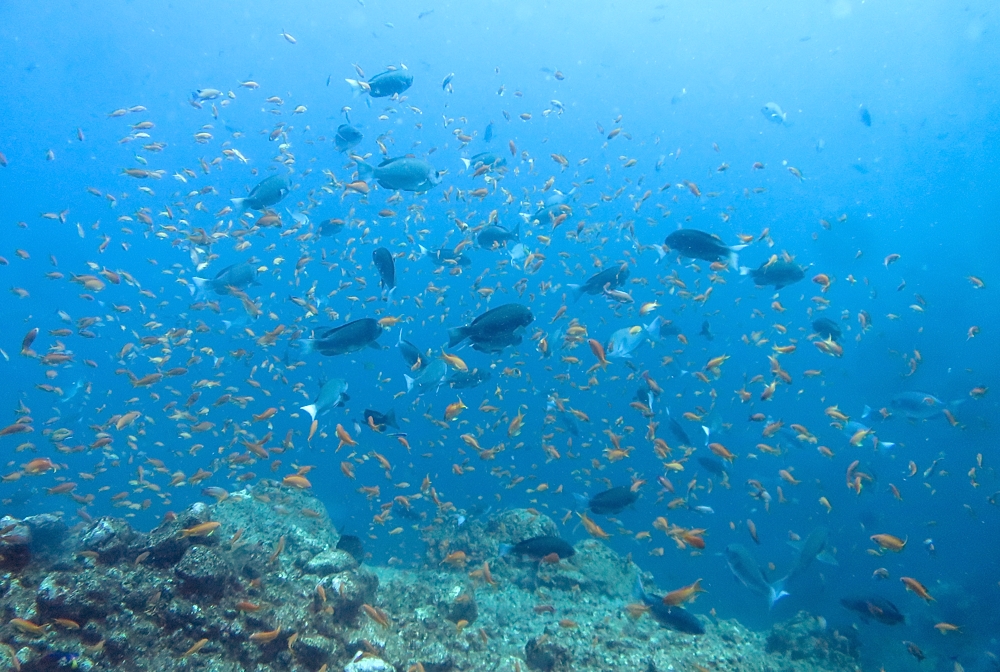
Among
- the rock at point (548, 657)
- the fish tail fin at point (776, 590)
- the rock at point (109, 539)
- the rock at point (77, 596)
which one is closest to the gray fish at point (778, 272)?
the fish tail fin at point (776, 590)

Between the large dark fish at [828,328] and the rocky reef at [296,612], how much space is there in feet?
21.6

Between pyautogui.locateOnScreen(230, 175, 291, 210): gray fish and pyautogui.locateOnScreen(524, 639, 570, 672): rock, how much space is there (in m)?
8.92

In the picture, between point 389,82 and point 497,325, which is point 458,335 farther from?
point 389,82

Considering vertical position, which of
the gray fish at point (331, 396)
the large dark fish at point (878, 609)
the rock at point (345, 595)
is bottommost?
the large dark fish at point (878, 609)

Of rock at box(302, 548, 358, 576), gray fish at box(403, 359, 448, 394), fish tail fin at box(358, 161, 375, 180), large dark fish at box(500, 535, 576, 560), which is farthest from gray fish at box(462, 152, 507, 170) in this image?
rock at box(302, 548, 358, 576)

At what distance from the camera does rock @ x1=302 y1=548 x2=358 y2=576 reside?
7445 mm

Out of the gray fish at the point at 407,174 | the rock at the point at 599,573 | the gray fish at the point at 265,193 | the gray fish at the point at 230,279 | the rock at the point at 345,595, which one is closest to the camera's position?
the rock at the point at 345,595

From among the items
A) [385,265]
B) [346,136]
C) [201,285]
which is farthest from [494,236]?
[201,285]

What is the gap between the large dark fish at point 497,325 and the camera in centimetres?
637

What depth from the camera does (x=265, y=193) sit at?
372 inches

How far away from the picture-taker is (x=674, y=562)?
25.2m

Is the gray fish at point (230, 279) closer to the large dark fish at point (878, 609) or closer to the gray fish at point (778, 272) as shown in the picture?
the gray fish at point (778, 272)

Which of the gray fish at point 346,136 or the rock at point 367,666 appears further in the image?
the gray fish at point 346,136

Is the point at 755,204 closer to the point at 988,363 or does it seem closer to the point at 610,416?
the point at 988,363
